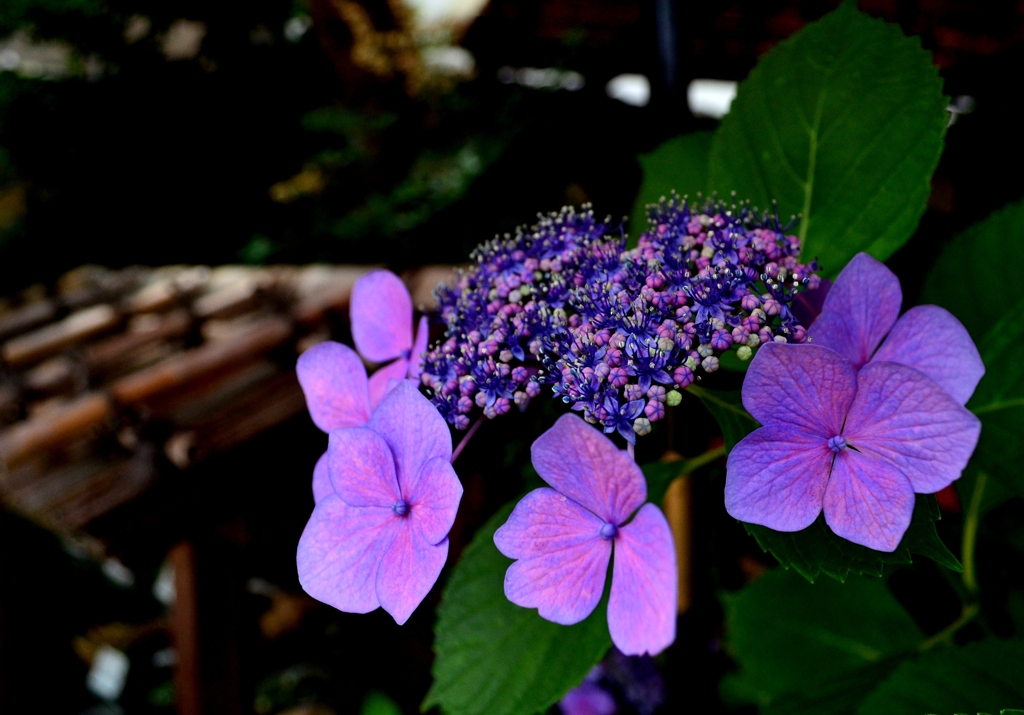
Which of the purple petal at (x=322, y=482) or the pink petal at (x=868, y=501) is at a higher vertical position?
the pink petal at (x=868, y=501)

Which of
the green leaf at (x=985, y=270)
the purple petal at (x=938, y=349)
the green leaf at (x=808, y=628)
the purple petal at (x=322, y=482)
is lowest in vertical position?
the green leaf at (x=808, y=628)

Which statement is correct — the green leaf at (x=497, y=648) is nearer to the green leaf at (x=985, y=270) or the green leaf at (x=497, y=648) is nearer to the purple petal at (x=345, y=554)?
Result: the purple petal at (x=345, y=554)

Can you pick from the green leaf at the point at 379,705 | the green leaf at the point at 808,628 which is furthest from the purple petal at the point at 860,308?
the green leaf at the point at 379,705

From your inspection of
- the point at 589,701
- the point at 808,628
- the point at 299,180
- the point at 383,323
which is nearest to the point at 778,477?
the point at 383,323

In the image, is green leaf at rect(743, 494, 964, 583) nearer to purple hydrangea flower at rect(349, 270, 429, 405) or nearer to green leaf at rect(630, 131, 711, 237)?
purple hydrangea flower at rect(349, 270, 429, 405)

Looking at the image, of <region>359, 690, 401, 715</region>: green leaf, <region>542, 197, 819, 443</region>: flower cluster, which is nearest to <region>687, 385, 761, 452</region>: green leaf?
<region>542, 197, 819, 443</region>: flower cluster

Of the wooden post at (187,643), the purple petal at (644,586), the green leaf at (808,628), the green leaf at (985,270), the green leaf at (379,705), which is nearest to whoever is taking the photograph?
the purple petal at (644,586)

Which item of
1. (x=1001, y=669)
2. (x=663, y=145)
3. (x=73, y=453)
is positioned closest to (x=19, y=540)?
(x=73, y=453)

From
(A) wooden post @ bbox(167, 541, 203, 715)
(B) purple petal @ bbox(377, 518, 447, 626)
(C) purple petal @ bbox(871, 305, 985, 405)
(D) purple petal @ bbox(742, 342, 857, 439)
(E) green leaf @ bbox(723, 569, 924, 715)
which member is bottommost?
(A) wooden post @ bbox(167, 541, 203, 715)

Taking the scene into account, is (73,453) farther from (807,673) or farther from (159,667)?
(159,667)
